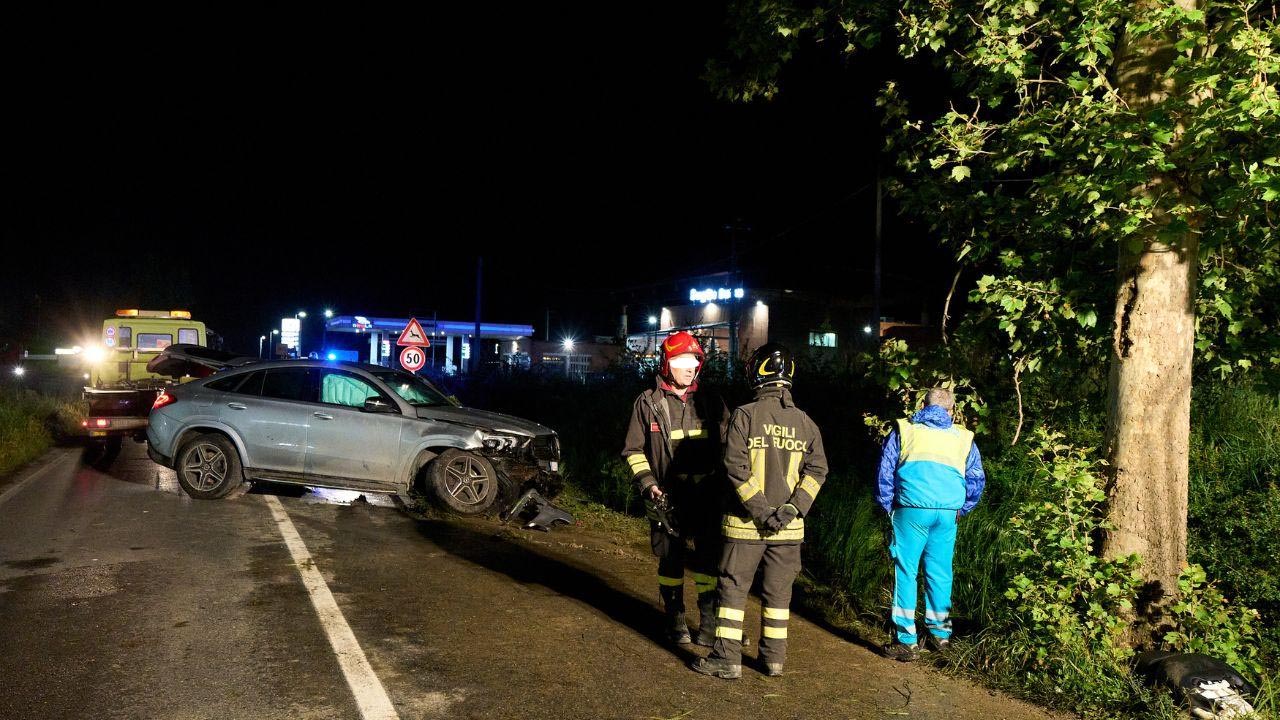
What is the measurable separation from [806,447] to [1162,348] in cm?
231

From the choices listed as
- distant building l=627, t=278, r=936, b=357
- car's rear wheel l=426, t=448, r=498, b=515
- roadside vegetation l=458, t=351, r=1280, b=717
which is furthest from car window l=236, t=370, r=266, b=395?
distant building l=627, t=278, r=936, b=357

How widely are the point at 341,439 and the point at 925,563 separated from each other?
6693mm

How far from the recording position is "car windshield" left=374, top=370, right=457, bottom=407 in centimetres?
1020

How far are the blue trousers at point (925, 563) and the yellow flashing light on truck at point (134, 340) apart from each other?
51.8 feet

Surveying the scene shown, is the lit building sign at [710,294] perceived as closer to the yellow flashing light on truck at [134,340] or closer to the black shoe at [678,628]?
the yellow flashing light on truck at [134,340]

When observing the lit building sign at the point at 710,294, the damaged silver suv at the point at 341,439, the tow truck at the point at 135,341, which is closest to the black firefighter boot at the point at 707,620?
the damaged silver suv at the point at 341,439

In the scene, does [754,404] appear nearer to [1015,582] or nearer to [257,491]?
[1015,582]

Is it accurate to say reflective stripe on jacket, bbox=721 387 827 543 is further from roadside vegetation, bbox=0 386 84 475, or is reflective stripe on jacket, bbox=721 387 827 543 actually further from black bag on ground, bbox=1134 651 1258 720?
roadside vegetation, bbox=0 386 84 475

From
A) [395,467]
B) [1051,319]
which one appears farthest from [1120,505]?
[395,467]

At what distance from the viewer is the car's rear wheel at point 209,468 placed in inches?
390

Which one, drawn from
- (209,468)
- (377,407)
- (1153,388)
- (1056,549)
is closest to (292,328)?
(209,468)

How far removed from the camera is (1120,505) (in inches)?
212

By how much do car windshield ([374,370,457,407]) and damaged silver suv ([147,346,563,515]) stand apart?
4cm

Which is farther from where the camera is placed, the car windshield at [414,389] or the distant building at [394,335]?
the distant building at [394,335]
